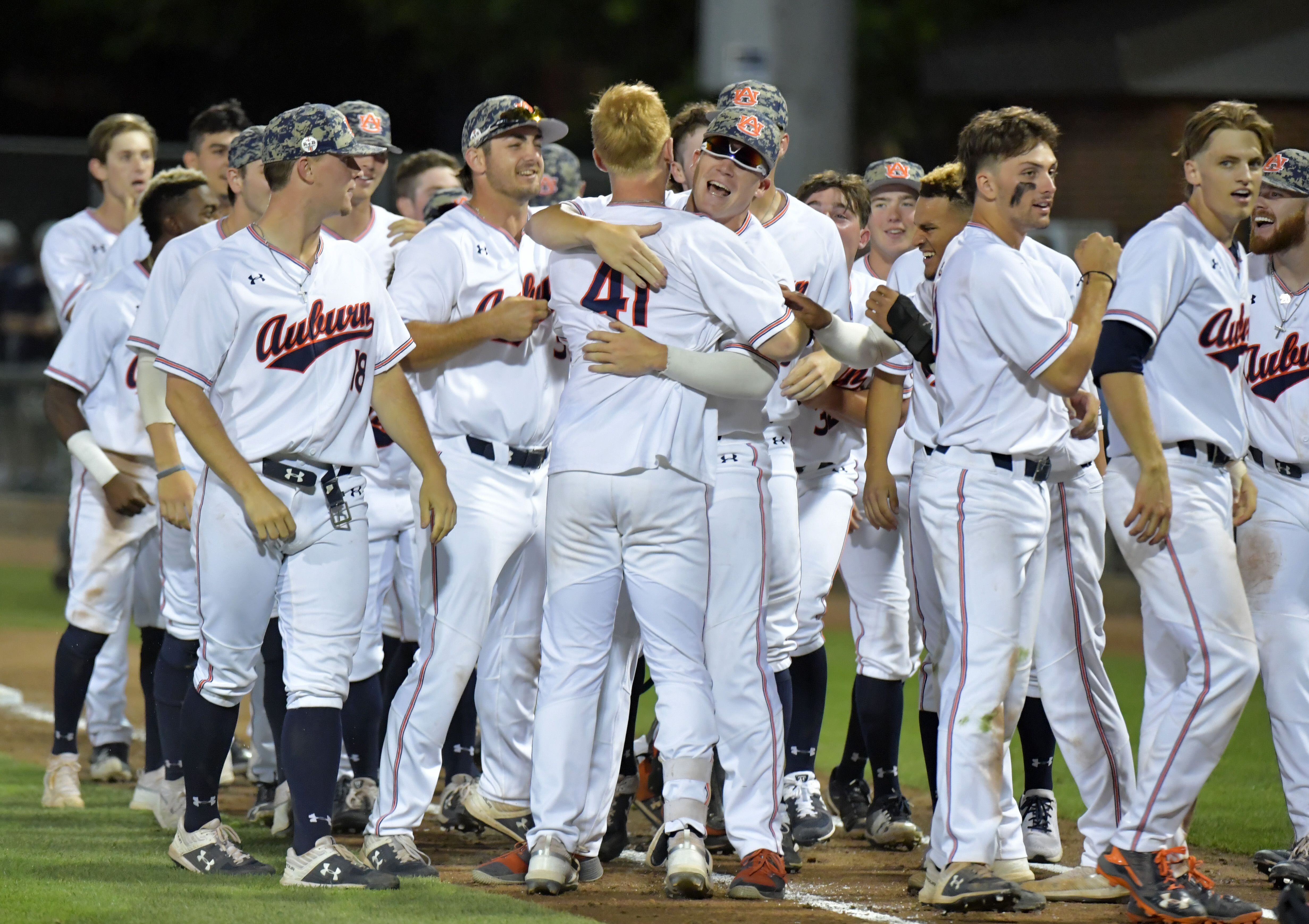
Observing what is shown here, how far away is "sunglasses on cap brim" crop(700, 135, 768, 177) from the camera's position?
4.91m

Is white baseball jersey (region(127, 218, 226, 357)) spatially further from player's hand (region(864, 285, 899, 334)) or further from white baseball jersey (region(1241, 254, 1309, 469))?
white baseball jersey (region(1241, 254, 1309, 469))

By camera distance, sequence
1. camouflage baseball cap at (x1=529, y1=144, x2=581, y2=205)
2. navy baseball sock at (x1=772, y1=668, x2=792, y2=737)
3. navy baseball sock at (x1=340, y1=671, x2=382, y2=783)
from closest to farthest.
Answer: navy baseball sock at (x1=772, y1=668, x2=792, y2=737), navy baseball sock at (x1=340, y1=671, x2=382, y2=783), camouflage baseball cap at (x1=529, y1=144, x2=581, y2=205)

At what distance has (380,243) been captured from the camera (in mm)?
6652

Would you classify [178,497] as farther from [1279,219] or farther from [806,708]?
[1279,219]

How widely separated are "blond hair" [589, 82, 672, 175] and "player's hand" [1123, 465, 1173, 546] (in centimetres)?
157

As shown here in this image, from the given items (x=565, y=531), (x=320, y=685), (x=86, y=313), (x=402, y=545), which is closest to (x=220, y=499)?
(x=320, y=685)

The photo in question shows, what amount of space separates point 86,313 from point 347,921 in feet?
9.57

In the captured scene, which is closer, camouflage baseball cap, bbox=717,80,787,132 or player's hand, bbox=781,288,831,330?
player's hand, bbox=781,288,831,330

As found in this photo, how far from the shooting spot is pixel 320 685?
4.81 metres

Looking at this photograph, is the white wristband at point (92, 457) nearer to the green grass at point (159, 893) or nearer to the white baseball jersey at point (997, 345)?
the green grass at point (159, 893)

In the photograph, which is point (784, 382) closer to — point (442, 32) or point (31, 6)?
point (442, 32)

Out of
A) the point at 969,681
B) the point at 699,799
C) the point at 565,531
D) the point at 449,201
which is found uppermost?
the point at 449,201

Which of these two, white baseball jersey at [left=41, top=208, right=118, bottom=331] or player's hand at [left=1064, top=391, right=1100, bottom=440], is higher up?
white baseball jersey at [left=41, top=208, right=118, bottom=331]

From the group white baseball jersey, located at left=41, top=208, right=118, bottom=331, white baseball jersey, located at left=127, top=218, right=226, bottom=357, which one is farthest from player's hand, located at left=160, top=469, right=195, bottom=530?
white baseball jersey, located at left=41, top=208, right=118, bottom=331
